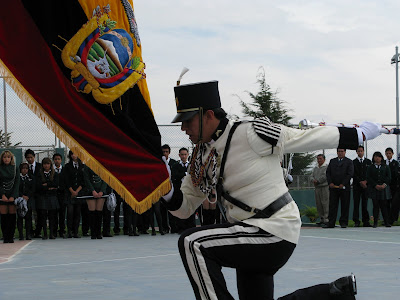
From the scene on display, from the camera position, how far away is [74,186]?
46.9ft

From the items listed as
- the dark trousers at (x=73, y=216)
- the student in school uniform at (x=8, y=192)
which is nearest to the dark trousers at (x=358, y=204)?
the dark trousers at (x=73, y=216)

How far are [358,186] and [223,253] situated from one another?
1346cm

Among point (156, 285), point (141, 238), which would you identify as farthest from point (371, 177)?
point (156, 285)

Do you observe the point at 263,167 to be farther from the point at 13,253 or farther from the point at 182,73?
the point at 13,253

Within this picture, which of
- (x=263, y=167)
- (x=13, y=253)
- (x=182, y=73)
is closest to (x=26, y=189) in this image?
(x=13, y=253)

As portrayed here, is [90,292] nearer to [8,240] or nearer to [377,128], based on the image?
[377,128]

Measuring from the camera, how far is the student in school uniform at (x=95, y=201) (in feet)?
46.1

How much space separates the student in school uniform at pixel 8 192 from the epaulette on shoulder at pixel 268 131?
33.0 feet

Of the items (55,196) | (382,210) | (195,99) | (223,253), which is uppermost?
(195,99)

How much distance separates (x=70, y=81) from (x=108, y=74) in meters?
0.29

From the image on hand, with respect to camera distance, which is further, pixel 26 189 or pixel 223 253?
pixel 26 189

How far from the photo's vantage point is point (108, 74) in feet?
17.7

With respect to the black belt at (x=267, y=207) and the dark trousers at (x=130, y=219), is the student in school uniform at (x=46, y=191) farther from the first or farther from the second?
the black belt at (x=267, y=207)

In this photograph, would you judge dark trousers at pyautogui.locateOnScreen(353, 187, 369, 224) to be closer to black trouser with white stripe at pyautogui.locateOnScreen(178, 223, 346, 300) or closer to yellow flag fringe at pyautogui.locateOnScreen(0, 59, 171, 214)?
yellow flag fringe at pyautogui.locateOnScreen(0, 59, 171, 214)
